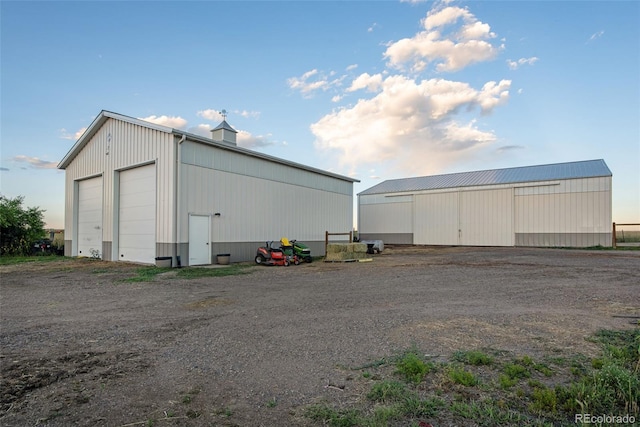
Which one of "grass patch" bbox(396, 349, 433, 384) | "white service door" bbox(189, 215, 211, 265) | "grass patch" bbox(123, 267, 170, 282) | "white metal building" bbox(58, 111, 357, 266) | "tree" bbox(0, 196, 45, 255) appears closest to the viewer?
"grass patch" bbox(396, 349, 433, 384)

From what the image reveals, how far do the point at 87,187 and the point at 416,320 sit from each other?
66.1 ft

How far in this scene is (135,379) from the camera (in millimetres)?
3895

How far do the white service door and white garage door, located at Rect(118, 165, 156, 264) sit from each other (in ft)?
5.47

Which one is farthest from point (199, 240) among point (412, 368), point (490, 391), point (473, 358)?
point (490, 391)

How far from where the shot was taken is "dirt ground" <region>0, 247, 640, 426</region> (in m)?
3.39

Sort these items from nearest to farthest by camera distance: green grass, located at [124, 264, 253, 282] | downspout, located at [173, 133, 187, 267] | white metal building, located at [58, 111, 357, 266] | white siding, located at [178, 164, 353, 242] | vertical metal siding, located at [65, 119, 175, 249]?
1. green grass, located at [124, 264, 253, 282]
2. downspout, located at [173, 133, 187, 267]
3. vertical metal siding, located at [65, 119, 175, 249]
4. white metal building, located at [58, 111, 357, 266]
5. white siding, located at [178, 164, 353, 242]

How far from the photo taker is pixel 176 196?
14930mm

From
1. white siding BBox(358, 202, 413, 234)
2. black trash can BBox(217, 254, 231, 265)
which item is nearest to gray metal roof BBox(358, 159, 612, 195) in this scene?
white siding BBox(358, 202, 413, 234)

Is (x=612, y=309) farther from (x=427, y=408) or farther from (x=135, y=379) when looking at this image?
(x=135, y=379)

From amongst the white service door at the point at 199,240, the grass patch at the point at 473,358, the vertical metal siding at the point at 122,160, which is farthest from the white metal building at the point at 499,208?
the grass patch at the point at 473,358

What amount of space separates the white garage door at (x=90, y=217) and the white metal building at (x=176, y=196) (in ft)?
0.17

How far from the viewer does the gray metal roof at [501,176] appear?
83.1ft

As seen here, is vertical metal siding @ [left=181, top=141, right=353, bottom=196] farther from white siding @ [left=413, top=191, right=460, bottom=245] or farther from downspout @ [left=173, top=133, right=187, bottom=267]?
white siding @ [left=413, top=191, right=460, bottom=245]

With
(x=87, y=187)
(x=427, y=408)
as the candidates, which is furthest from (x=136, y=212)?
(x=427, y=408)
